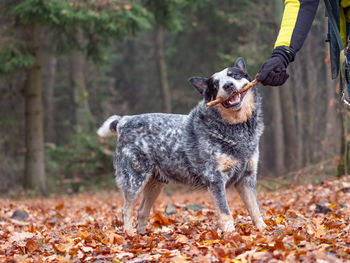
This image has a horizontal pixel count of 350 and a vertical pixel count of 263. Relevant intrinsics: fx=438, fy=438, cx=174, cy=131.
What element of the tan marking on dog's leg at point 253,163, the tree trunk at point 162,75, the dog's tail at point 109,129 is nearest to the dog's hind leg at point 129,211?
the dog's tail at point 109,129

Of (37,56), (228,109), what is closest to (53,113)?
(37,56)

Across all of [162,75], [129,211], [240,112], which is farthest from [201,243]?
[162,75]

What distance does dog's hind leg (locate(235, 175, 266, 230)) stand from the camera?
17.4ft

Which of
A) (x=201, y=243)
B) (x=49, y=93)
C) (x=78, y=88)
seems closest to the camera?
(x=201, y=243)

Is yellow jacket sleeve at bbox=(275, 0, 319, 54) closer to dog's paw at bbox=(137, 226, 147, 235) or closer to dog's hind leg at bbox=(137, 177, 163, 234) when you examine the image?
dog's hind leg at bbox=(137, 177, 163, 234)

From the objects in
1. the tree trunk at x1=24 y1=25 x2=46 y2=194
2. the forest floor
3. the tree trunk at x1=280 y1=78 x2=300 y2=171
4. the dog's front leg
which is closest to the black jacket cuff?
the forest floor

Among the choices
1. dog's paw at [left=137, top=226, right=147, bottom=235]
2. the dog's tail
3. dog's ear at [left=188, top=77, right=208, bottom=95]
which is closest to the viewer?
dog's ear at [left=188, top=77, right=208, bottom=95]

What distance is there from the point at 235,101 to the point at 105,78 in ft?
76.6

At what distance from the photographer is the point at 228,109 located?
5227mm

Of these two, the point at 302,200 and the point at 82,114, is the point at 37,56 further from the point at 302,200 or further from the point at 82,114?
the point at 302,200

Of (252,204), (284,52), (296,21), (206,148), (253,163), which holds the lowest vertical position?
(252,204)

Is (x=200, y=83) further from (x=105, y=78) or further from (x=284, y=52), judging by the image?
(x=105, y=78)

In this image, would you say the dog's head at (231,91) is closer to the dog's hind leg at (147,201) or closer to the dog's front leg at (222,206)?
the dog's front leg at (222,206)

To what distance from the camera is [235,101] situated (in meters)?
5.12
